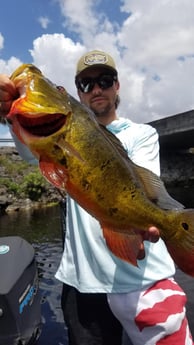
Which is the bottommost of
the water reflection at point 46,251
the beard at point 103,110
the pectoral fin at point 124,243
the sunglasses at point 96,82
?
the water reflection at point 46,251

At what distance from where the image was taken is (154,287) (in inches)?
111

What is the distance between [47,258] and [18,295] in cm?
972

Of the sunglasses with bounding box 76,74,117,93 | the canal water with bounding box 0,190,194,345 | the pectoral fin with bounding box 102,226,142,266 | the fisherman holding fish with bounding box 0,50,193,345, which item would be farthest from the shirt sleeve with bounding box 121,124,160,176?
the canal water with bounding box 0,190,194,345

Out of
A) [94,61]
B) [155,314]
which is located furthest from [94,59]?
[155,314]

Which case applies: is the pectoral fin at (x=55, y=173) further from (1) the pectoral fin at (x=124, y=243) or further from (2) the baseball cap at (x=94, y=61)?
(2) the baseball cap at (x=94, y=61)

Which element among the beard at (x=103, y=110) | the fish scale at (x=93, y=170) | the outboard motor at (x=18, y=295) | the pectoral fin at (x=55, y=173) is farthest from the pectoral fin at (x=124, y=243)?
the outboard motor at (x=18, y=295)

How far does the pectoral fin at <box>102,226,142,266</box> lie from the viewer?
2.21 m

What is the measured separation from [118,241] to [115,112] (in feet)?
5.16

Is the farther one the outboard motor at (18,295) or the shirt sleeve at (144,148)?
the outboard motor at (18,295)

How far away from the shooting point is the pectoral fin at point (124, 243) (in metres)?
2.21

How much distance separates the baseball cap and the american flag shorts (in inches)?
74.8

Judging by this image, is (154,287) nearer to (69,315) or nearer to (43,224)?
(69,315)

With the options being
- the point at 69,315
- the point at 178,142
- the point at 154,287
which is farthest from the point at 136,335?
the point at 178,142

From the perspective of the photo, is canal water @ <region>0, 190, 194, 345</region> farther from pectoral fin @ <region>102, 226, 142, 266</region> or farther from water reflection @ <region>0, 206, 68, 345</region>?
pectoral fin @ <region>102, 226, 142, 266</region>
